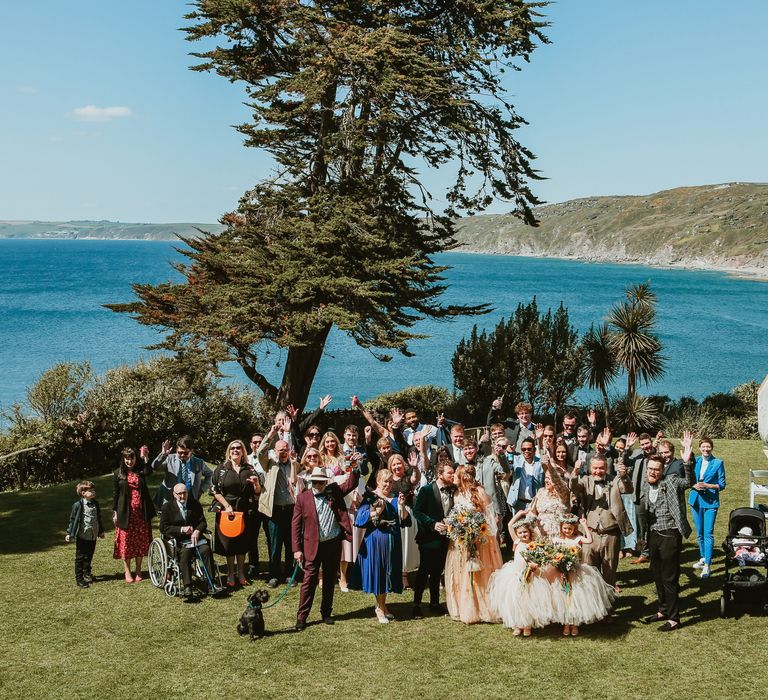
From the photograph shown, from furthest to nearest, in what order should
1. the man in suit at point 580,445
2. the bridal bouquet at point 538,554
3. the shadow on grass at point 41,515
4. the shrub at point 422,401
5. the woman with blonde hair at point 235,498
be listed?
the shrub at point 422,401 < the shadow on grass at point 41,515 < the man in suit at point 580,445 < the woman with blonde hair at point 235,498 < the bridal bouquet at point 538,554

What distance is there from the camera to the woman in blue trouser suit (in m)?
11.4

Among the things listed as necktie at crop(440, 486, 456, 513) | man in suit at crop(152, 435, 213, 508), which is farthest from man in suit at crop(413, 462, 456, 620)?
man in suit at crop(152, 435, 213, 508)

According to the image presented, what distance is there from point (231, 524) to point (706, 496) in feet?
21.0

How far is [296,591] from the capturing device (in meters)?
11.0

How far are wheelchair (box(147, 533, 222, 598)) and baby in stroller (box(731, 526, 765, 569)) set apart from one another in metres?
6.37

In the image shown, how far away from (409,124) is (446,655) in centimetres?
1822

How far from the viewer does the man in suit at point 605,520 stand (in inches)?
408

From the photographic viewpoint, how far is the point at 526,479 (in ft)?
37.1

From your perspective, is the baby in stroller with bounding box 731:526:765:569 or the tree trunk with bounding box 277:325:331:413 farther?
the tree trunk with bounding box 277:325:331:413

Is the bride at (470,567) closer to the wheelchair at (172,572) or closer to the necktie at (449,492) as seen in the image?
the necktie at (449,492)

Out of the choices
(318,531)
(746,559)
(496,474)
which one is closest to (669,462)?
(746,559)

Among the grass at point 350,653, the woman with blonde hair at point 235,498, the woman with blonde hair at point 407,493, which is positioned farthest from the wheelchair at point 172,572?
the woman with blonde hair at point 407,493

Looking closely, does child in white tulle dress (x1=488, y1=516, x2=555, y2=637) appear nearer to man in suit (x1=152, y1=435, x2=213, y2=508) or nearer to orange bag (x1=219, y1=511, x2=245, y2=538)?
orange bag (x1=219, y1=511, x2=245, y2=538)

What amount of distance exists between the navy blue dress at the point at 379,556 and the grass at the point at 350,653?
1.63ft
